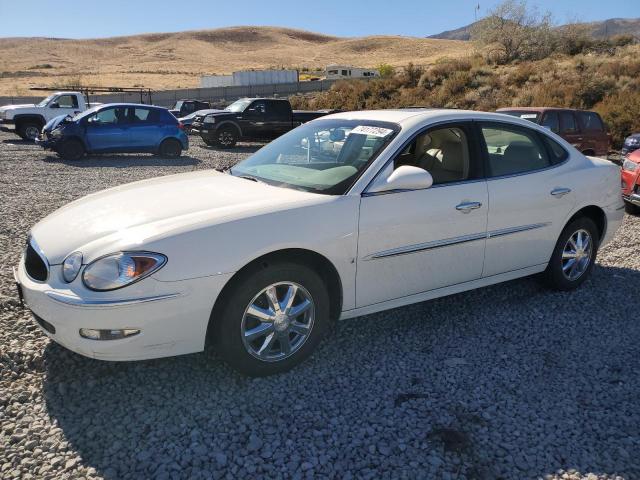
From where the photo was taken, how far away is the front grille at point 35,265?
3.15 m

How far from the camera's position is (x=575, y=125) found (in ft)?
42.8

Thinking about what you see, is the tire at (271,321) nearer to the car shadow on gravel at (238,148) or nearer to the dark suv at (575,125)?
the dark suv at (575,125)

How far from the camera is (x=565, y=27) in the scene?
37688mm

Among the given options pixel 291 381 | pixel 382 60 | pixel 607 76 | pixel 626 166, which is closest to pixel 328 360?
pixel 291 381

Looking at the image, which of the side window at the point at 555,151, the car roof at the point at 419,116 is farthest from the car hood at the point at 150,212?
the side window at the point at 555,151

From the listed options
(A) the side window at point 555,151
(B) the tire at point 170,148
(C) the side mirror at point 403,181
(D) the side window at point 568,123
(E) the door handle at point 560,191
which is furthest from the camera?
(B) the tire at point 170,148

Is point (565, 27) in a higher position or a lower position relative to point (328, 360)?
higher

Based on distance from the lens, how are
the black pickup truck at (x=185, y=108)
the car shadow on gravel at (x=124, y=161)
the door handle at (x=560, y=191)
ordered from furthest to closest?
the black pickup truck at (x=185, y=108), the car shadow on gravel at (x=124, y=161), the door handle at (x=560, y=191)

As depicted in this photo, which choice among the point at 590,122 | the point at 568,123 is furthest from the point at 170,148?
the point at 590,122

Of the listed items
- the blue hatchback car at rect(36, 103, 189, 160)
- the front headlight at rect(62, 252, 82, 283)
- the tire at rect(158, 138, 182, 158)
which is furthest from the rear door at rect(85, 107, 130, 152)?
the front headlight at rect(62, 252, 82, 283)

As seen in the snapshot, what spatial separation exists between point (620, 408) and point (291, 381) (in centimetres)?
192

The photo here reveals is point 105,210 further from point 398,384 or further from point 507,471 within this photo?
point 507,471

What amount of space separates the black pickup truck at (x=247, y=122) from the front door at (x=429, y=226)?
15269 millimetres

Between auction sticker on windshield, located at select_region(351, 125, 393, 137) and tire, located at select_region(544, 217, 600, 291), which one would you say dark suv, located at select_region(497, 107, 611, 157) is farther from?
auction sticker on windshield, located at select_region(351, 125, 393, 137)
